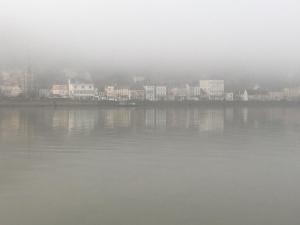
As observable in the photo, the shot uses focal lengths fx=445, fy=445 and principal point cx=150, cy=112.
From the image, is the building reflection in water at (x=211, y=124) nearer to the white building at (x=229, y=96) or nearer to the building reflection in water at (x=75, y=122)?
the building reflection in water at (x=75, y=122)

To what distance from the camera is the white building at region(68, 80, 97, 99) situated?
238 ft

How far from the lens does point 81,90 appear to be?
73.4 metres

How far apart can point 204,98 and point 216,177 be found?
69.9 metres

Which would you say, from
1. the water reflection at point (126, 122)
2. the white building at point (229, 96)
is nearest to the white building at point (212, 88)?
the white building at point (229, 96)

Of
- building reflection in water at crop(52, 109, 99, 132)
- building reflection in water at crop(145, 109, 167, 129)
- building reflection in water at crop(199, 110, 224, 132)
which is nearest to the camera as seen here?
building reflection in water at crop(199, 110, 224, 132)

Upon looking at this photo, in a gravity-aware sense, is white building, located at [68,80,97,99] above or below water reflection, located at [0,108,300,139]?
above

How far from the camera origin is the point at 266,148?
1235 centimetres

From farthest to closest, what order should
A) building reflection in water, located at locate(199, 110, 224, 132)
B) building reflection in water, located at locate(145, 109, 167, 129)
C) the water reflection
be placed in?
building reflection in water, located at locate(145, 109, 167, 129) → building reflection in water, located at locate(199, 110, 224, 132) → the water reflection

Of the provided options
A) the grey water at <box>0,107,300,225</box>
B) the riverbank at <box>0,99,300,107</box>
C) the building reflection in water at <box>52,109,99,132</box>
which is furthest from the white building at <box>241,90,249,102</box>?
the grey water at <box>0,107,300,225</box>

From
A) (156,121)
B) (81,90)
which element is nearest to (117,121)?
(156,121)

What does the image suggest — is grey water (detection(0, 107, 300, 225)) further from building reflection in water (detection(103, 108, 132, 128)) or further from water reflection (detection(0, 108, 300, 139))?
building reflection in water (detection(103, 108, 132, 128))

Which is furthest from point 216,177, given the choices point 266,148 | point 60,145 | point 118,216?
point 60,145

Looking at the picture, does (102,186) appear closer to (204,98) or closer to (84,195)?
(84,195)

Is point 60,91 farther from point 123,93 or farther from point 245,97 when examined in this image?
point 245,97
